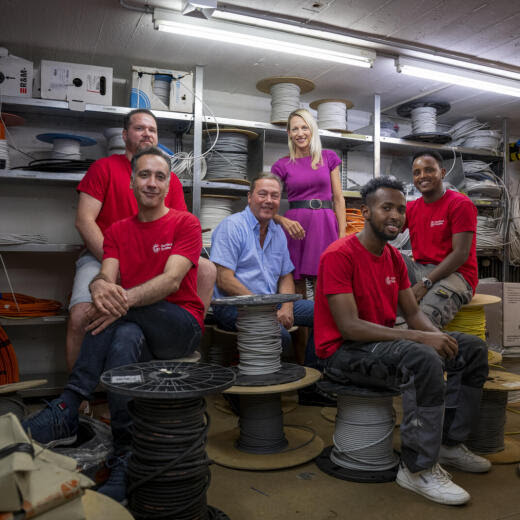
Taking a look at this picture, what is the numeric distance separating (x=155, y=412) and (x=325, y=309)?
4.01 feet

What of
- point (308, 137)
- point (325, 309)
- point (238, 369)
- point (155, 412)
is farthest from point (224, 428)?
point (308, 137)

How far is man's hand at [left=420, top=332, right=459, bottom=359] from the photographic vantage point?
263 cm

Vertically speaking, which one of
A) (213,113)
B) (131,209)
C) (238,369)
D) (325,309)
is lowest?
(238,369)

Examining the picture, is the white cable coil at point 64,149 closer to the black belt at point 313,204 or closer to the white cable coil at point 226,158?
the white cable coil at point 226,158

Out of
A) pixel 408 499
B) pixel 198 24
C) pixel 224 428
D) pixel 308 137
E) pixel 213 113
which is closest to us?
pixel 408 499

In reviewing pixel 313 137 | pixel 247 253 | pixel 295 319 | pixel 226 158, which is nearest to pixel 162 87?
pixel 226 158

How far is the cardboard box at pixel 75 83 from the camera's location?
4344 millimetres

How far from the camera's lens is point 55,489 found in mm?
1342

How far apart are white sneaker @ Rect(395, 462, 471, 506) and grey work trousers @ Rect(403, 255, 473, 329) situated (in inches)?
55.2

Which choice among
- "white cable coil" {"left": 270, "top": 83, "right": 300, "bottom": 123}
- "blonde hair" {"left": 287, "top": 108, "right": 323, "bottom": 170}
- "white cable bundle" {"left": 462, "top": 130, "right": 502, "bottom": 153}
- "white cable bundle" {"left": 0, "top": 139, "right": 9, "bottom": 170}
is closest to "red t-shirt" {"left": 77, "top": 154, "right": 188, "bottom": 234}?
"white cable bundle" {"left": 0, "top": 139, "right": 9, "bottom": 170}

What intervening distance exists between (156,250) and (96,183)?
3.74 ft

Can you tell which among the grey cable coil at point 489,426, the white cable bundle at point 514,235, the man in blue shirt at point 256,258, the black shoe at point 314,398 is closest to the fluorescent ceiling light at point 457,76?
the white cable bundle at point 514,235

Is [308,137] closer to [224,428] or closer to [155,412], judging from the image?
[224,428]

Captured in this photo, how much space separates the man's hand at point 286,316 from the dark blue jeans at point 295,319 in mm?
57
